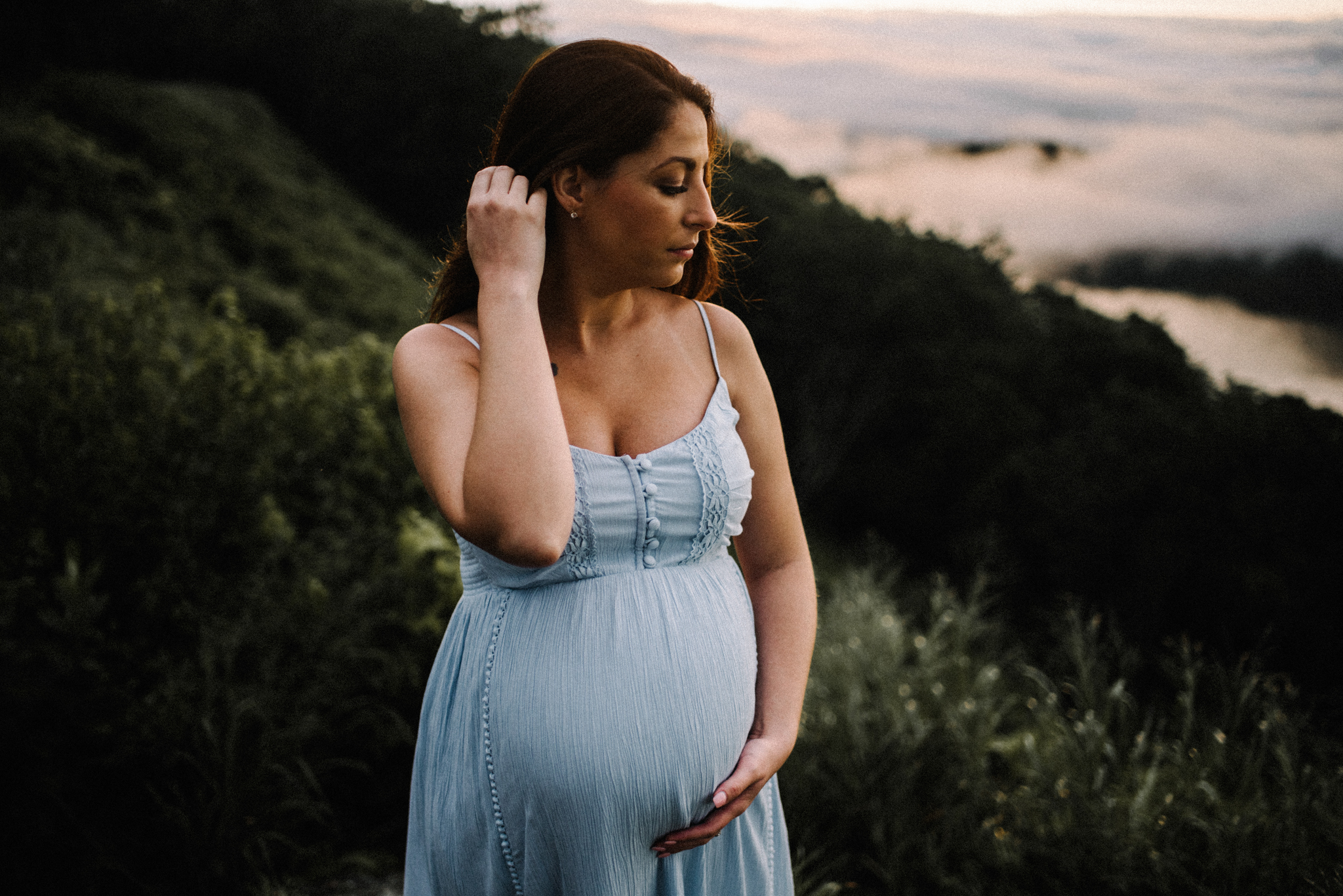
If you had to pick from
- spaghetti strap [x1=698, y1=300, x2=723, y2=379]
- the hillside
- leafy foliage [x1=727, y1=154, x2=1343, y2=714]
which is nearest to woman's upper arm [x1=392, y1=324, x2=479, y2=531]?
spaghetti strap [x1=698, y1=300, x2=723, y2=379]

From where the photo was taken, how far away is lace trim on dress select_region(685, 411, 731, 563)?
60.0 inches

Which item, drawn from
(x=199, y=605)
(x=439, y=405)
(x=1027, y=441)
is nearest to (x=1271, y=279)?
(x=1027, y=441)

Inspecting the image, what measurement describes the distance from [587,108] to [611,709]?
42.3 inches

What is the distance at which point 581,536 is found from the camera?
4.72 feet

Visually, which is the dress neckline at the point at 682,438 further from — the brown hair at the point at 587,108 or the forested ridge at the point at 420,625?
the forested ridge at the point at 420,625

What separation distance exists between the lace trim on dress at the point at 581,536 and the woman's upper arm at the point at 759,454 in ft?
1.46

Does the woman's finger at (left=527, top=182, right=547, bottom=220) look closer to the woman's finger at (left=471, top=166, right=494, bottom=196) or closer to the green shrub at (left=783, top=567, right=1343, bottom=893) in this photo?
the woman's finger at (left=471, top=166, right=494, bottom=196)

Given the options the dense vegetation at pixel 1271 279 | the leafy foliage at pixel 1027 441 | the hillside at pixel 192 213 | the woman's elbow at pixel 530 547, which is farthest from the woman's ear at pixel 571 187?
the hillside at pixel 192 213

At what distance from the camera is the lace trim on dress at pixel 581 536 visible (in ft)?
4.68

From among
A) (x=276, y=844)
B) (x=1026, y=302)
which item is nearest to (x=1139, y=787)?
(x=276, y=844)

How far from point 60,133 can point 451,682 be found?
1383 cm

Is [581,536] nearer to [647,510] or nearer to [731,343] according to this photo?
[647,510]

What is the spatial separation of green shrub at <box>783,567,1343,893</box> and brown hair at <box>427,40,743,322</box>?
2.56 meters

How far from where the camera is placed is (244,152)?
15930mm
